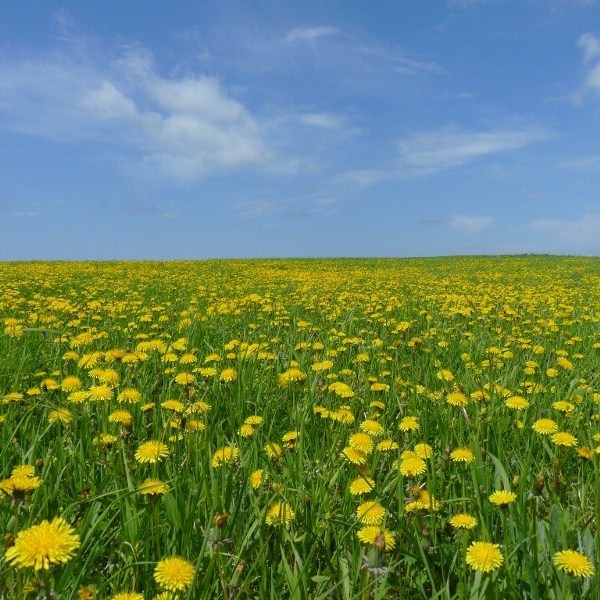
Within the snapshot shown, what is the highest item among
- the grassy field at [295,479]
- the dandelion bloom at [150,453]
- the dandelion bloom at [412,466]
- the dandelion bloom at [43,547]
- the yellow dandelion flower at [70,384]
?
the dandelion bloom at [43,547]

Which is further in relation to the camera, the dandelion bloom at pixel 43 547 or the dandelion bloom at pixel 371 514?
the dandelion bloom at pixel 371 514

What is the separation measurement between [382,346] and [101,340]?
8.61 feet

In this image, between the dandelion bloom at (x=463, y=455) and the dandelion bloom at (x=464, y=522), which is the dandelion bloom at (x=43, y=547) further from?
the dandelion bloom at (x=463, y=455)

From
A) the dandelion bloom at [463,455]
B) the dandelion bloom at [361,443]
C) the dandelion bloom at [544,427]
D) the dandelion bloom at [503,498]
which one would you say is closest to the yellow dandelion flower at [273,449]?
the dandelion bloom at [361,443]

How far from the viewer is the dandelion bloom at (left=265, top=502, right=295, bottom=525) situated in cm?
163

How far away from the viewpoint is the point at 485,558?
1384mm

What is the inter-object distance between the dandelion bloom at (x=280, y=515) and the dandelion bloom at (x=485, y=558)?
21.8 inches

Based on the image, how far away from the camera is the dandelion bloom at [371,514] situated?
1.60m

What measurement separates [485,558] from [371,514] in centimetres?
37

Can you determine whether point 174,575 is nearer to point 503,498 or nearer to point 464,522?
point 464,522

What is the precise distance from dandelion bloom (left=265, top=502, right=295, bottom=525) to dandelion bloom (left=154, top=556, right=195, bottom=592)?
38 cm

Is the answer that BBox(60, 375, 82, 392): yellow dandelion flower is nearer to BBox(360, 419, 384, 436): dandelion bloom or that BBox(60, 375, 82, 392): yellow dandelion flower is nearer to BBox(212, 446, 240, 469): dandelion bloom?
BBox(212, 446, 240, 469): dandelion bloom

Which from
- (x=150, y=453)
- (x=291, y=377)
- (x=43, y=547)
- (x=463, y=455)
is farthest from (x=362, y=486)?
(x=291, y=377)

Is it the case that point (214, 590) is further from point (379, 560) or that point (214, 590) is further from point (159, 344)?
point (159, 344)
